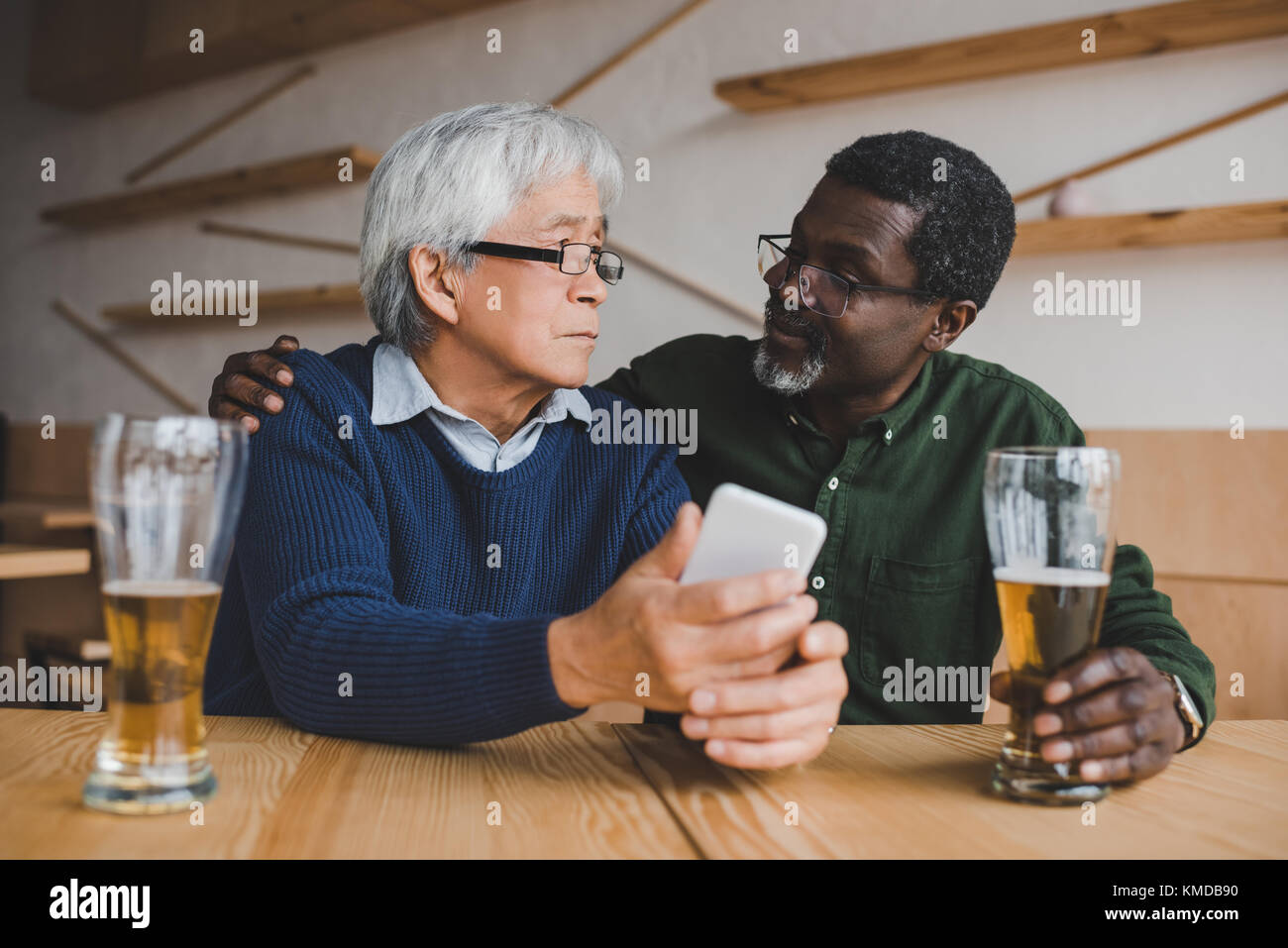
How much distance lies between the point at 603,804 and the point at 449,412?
2.16 ft

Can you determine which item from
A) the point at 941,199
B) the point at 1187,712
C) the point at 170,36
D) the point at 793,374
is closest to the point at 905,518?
the point at 793,374

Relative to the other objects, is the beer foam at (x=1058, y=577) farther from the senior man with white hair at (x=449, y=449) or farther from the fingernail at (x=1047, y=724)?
the senior man with white hair at (x=449, y=449)

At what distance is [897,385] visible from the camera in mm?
1628

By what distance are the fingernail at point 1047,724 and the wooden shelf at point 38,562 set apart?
8.59 ft

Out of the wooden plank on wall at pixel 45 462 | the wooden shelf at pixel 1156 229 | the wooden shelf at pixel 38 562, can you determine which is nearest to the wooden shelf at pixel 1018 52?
the wooden shelf at pixel 1156 229

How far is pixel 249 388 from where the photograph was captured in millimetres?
1172

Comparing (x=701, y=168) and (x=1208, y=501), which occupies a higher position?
(x=701, y=168)

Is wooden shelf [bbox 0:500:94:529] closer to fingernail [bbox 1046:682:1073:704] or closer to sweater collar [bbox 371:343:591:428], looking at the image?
sweater collar [bbox 371:343:591:428]

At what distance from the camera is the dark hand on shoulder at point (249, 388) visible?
1.14 meters

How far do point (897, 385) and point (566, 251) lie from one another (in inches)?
23.2

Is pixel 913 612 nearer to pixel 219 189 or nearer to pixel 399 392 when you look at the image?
pixel 399 392

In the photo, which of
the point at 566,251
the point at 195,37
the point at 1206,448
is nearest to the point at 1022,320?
the point at 1206,448

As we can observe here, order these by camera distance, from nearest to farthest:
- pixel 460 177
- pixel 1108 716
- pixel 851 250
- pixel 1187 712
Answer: pixel 1108 716 → pixel 1187 712 → pixel 460 177 → pixel 851 250

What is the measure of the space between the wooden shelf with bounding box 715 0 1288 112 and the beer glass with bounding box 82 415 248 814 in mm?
2190
